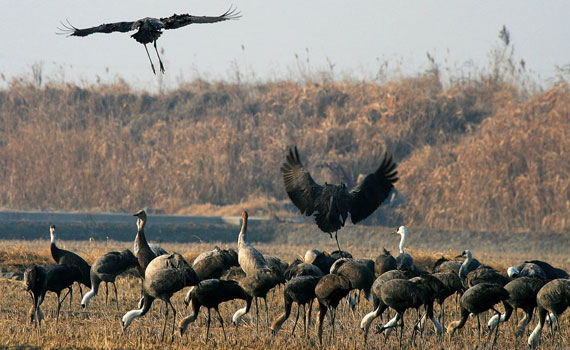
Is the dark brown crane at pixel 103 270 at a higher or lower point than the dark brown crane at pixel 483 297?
higher

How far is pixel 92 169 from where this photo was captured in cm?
3350

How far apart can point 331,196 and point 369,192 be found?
67 centimetres

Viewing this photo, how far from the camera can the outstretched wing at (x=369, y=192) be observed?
13.2 meters

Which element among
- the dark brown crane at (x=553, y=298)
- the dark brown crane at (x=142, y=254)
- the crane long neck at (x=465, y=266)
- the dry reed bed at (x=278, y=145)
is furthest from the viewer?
the dry reed bed at (x=278, y=145)

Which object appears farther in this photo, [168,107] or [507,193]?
[168,107]

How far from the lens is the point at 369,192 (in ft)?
43.5

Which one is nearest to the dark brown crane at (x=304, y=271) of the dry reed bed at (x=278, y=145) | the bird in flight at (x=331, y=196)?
the bird in flight at (x=331, y=196)

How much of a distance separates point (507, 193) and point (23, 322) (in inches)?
810

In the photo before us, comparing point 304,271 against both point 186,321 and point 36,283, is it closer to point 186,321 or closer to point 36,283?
point 186,321

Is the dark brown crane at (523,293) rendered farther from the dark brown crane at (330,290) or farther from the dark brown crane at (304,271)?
the dark brown crane at (304,271)

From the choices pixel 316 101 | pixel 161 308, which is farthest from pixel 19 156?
pixel 161 308

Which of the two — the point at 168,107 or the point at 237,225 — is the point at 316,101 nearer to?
the point at 168,107

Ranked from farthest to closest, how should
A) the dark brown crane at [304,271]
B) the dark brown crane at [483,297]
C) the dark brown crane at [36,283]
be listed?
the dark brown crane at [304,271] → the dark brown crane at [36,283] → the dark brown crane at [483,297]

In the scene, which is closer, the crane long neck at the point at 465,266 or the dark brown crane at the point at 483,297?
the dark brown crane at the point at 483,297
